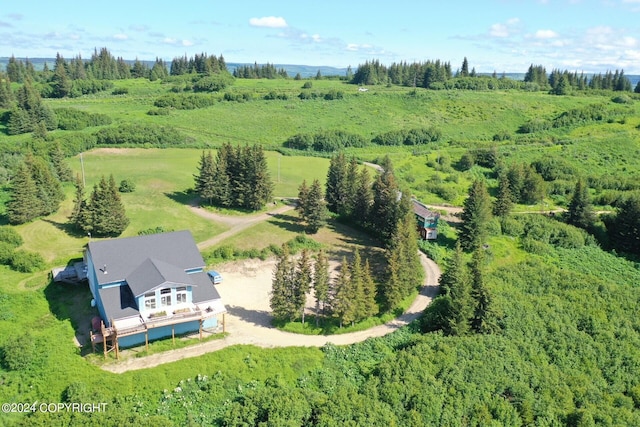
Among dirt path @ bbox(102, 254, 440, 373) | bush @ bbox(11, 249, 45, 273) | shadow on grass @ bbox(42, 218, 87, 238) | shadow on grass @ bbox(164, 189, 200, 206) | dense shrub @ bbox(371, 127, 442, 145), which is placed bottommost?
dirt path @ bbox(102, 254, 440, 373)

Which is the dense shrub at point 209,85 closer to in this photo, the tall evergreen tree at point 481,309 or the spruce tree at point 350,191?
the spruce tree at point 350,191

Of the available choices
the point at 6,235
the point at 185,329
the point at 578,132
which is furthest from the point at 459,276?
the point at 578,132

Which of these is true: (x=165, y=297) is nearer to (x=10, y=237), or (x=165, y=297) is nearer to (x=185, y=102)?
(x=10, y=237)

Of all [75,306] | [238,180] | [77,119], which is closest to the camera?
[75,306]

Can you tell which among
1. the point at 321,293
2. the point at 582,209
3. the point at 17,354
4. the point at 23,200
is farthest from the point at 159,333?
the point at 582,209

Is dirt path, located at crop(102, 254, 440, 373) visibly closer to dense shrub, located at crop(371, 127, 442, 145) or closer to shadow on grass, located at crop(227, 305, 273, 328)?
shadow on grass, located at crop(227, 305, 273, 328)

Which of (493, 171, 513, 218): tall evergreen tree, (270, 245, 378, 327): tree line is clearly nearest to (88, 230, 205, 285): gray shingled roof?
(270, 245, 378, 327): tree line
